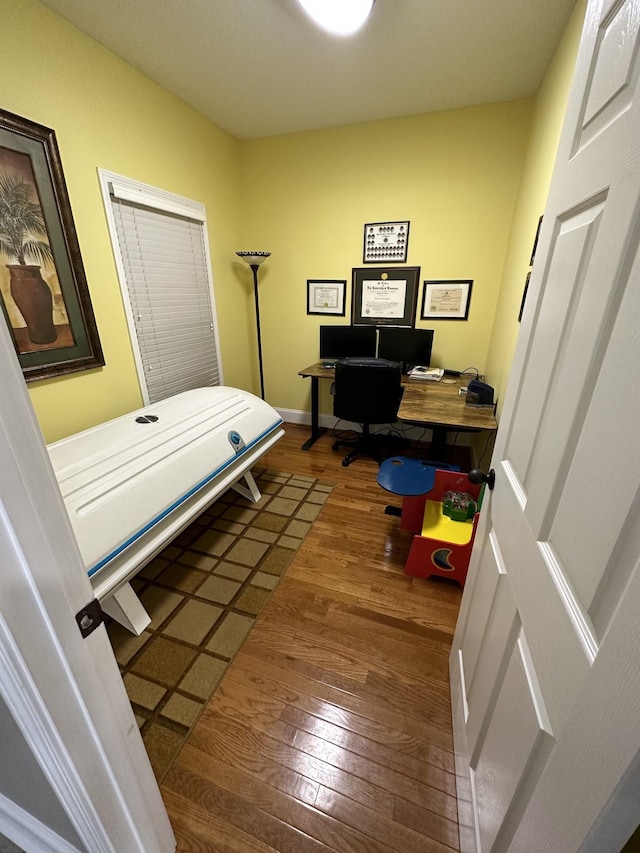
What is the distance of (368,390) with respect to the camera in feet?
8.79

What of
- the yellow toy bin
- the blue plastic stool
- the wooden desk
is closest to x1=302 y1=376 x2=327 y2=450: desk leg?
the wooden desk

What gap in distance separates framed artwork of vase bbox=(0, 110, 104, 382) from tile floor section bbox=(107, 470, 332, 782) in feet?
4.28

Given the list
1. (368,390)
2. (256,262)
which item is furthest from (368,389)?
(256,262)

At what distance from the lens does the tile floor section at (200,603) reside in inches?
49.8

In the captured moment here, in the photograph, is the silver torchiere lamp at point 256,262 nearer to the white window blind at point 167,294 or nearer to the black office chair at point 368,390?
the white window blind at point 167,294

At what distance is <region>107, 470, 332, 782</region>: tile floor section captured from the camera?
126cm

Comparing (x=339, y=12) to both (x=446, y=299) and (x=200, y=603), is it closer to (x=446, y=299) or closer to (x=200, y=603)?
(x=446, y=299)

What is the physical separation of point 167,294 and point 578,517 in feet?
9.30

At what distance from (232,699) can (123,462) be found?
42.5 inches

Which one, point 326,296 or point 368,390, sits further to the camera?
point 326,296

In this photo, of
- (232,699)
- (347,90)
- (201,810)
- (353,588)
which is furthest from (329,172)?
(201,810)

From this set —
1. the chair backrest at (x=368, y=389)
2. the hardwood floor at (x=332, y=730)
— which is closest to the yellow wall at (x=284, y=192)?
the chair backrest at (x=368, y=389)

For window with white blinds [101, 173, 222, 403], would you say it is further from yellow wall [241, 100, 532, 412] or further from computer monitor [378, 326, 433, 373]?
computer monitor [378, 326, 433, 373]

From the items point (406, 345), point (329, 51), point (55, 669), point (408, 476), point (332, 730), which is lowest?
point (332, 730)
